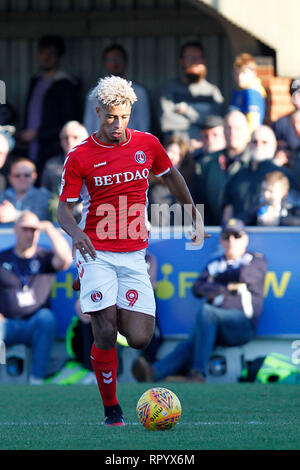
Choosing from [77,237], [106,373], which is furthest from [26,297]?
[77,237]

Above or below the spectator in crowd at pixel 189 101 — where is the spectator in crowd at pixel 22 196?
below

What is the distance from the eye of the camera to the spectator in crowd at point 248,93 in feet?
40.9

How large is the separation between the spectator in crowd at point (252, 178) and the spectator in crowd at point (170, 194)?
0.50 metres

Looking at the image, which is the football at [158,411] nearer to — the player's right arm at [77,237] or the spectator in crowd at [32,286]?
the player's right arm at [77,237]

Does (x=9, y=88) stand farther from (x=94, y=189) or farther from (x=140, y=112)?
(x=94, y=189)

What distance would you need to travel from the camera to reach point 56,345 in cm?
1125

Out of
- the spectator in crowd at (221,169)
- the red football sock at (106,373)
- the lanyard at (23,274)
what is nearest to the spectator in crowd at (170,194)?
the spectator in crowd at (221,169)

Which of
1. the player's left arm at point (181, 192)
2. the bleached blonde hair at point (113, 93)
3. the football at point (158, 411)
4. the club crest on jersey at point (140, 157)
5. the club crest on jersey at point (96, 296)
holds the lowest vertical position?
the football at point (158, 411)

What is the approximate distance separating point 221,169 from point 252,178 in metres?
0.52

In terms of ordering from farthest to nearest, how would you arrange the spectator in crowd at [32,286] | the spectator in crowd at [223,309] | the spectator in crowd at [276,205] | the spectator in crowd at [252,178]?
1. the spectator in crowd at [252,178]
2. the spectator in crowd at [276,205]
3. the spectator in crowd at [32,286]
4. the spectator in crowd at [223,309]

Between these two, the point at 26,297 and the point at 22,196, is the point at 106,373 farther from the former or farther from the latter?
the point at 22,196

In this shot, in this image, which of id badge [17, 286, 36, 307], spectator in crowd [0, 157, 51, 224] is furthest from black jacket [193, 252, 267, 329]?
spectator in crowd [0, 157, 51, 224]

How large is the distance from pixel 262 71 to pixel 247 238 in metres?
3.01

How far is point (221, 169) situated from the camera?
1173 cm
